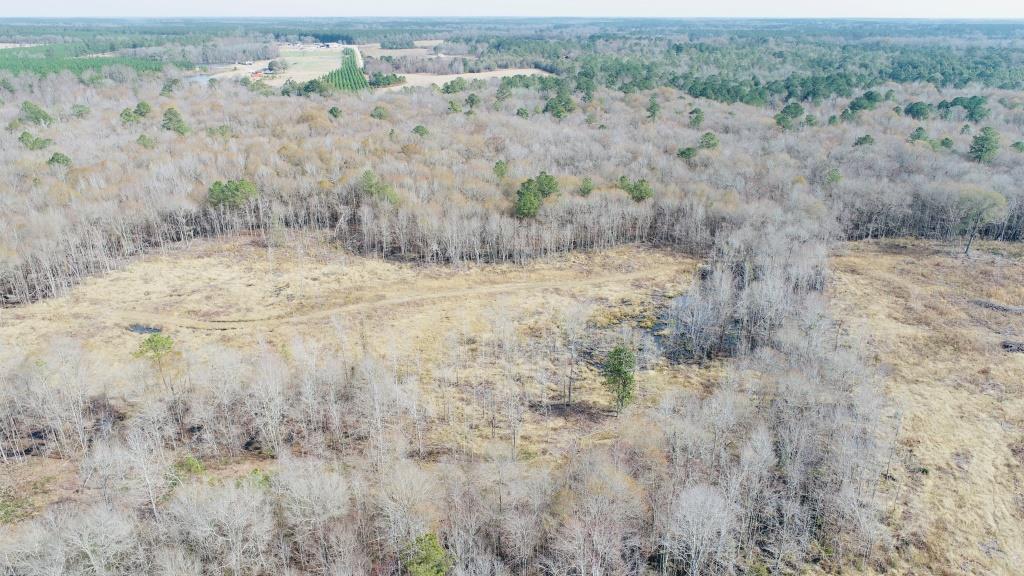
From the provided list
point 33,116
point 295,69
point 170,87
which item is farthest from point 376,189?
point 295,69

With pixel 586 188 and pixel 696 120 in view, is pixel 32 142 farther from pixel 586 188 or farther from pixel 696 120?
pixel 696 120

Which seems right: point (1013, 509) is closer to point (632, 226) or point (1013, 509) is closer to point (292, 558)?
point (292, 558)

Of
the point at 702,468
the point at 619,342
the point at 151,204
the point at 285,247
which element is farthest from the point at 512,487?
the point at 151,204

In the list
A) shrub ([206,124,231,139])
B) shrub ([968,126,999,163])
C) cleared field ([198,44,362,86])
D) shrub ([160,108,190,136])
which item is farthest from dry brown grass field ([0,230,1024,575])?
cleared field ([198,44,362,86])

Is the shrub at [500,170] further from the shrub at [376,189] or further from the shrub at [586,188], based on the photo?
the shrub at [376,189]

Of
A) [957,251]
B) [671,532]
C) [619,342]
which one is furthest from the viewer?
[957,251]

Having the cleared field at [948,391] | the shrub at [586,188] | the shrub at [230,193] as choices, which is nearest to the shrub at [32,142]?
the shrub at [230,193]

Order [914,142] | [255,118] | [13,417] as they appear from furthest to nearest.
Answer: [255,118]
[914,142]
[13,417]
